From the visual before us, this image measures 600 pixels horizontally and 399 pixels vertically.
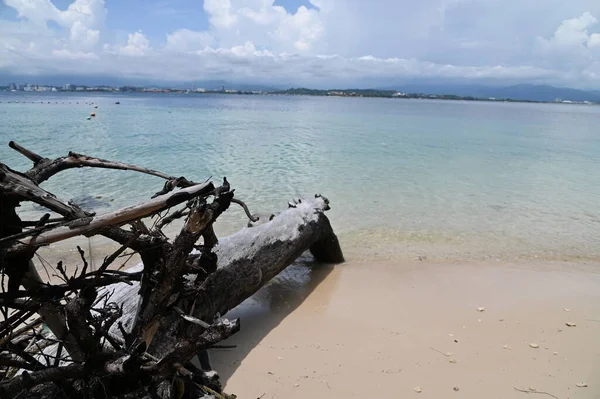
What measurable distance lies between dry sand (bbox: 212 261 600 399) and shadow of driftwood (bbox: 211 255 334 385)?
0.02m

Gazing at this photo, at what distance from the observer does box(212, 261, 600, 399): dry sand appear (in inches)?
155

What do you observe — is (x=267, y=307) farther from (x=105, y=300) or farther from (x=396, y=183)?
(x=396, y=183)

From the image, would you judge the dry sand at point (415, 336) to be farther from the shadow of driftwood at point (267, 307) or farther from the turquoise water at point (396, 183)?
the turquoise water at point (396, 183)

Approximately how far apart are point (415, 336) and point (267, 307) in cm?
188

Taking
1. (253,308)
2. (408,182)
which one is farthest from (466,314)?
(408,182)

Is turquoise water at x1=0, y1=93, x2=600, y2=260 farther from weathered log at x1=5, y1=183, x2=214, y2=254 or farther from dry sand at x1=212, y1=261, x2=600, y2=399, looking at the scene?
weathered log at x1=5, y1=183, x2=214, y2=254

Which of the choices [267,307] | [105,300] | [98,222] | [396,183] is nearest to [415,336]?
[267,307]

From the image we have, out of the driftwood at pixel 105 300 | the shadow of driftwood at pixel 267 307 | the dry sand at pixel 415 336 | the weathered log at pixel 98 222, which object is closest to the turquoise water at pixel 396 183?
the shadow of driftwood at pixel 267 307

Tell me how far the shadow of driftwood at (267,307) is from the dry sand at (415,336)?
2cm

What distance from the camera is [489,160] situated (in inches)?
796

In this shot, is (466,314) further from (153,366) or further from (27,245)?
(27,245)

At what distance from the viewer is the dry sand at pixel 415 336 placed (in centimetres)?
394

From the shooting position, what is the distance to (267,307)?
219 inches

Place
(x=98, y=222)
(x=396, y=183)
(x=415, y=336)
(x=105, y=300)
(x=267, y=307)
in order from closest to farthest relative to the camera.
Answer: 1. (x=98, y=222)
2. (x=105, y=300)
3. (x=415, y=336)
4. (x=267, y=307)
5. (x=396, y=183)
